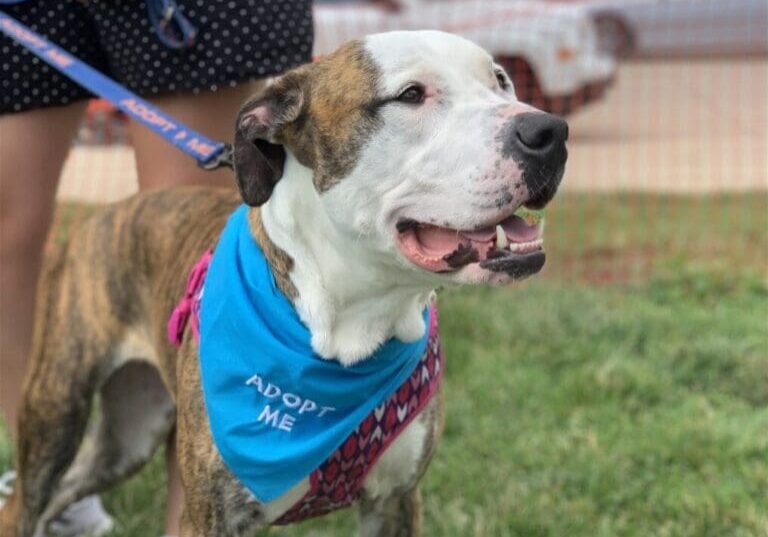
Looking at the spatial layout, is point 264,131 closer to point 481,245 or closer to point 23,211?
point 481,245

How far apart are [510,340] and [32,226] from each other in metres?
2.47

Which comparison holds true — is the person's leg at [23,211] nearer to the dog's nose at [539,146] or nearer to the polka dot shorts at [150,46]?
the polka dot shorts at [150,46]

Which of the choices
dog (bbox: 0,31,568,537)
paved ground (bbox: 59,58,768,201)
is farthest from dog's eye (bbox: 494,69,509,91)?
paved ground (bbox: 59,58,768,201)

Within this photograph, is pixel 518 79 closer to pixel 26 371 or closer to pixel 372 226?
pixel 26 371

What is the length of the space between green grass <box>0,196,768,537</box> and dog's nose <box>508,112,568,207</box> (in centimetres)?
166

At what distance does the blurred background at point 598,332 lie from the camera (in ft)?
12.3

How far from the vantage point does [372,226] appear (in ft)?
7.77

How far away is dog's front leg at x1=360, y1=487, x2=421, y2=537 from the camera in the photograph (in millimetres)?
2869

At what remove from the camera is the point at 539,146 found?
2.21 metres

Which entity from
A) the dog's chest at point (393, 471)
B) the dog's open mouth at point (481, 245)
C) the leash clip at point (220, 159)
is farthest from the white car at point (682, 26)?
the dog's open mouth at point (481, 245)

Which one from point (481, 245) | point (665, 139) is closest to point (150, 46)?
point (481, 245)

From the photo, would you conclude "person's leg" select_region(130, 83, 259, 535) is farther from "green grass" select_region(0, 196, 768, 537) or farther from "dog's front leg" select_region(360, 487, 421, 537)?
"green grass" select_region(0, 196, 768, 537)

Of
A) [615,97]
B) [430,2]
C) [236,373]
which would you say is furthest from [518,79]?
[236,373]

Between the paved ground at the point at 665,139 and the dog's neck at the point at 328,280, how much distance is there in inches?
174
